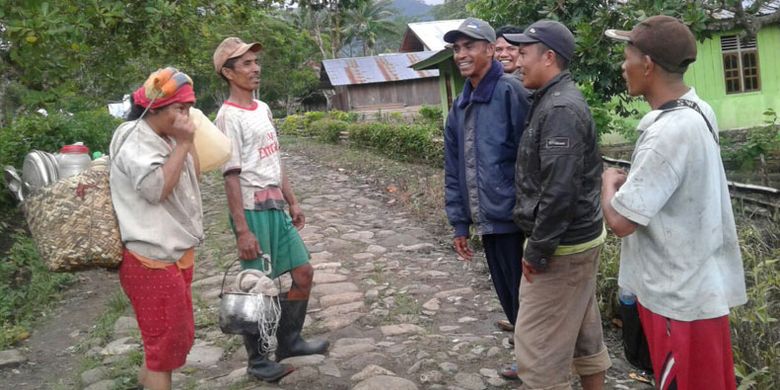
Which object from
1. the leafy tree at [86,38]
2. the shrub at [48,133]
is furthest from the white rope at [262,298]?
the shrub at [48,133]

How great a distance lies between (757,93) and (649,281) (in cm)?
1537

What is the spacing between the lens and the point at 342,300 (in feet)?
18.6

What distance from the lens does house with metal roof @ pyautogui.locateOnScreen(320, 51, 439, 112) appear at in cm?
3114

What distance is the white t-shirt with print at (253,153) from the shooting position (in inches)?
150

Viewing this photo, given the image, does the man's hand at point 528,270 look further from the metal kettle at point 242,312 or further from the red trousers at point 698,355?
the metal kettle at point 242,312

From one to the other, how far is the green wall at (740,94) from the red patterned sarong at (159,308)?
14.7 metres

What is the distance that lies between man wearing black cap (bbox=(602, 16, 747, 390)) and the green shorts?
201cm

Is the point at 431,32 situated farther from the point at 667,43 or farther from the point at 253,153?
the point at 667,43

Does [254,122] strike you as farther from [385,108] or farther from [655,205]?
[385,108]

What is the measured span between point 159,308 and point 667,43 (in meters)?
2.30

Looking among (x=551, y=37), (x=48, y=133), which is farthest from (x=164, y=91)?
(x=48, y=133)

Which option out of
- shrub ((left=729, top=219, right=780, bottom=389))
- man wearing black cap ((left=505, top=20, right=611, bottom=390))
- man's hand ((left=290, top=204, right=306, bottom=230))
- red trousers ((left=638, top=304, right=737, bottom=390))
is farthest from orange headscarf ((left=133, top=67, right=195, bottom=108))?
shrub ((left=729, top=219, right=780, bottom=389))

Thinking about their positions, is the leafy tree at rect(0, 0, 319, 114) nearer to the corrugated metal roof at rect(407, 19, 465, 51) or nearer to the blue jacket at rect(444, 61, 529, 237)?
the blue jacket at rect(444, 61, 529, 237)

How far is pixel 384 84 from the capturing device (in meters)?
31.7
